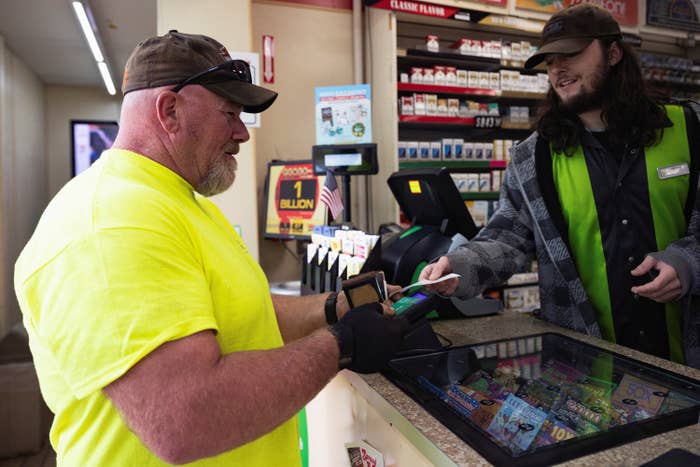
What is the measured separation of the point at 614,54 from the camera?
175 cm

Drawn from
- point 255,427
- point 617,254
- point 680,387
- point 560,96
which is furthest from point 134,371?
point 560,96

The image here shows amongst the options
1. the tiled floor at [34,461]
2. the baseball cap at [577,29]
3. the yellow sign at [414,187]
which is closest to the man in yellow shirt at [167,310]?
the yellow sign at [414,187]

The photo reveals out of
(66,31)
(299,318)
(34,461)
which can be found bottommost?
(34,461)

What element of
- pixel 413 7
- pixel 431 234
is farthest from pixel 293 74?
pixel 431 234

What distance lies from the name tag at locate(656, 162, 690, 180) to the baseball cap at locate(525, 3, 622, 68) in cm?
48

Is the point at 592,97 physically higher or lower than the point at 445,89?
lower

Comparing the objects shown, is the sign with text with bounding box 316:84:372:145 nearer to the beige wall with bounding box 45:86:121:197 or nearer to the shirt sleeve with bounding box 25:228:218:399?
the shirt sleeve with bounding box 25:228:218:399

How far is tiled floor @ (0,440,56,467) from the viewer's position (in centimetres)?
359

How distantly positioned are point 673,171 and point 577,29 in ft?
1.84

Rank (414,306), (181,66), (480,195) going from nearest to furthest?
1. (181,66)
2. (414,306)
3. (480,195)

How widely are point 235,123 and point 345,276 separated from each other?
856 mm

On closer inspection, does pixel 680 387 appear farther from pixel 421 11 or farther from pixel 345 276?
pixel 421 11

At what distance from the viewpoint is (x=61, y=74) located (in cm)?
883

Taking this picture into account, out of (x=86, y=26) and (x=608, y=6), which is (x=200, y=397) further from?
(x=86, y=26)
